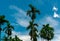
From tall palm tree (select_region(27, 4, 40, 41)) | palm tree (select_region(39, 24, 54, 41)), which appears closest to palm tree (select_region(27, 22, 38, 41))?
tall palm tree (select_region(27, 4, 40, 41))

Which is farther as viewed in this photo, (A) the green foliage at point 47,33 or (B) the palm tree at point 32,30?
(A) the green foliage at point 47,33

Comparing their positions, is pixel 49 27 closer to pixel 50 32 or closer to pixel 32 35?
pixel 50 32

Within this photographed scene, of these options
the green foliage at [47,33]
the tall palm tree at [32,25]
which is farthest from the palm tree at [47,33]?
the tall palm tree at [32,25]

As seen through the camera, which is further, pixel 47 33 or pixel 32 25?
pixel 47 33

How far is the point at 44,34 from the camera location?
362 ft

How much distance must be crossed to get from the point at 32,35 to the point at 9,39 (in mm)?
22984

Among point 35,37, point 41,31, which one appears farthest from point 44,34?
point 35,37

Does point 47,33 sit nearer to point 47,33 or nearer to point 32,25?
point 47,33

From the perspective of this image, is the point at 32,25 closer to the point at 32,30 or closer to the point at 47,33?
A: the point at 32,30

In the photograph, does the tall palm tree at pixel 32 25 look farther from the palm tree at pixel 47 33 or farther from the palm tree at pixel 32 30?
the palm tree at pixel 47 33

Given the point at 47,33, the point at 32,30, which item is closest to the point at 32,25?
the point at 32,30

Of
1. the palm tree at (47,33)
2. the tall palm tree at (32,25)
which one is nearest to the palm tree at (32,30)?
the tall palm tree at (32,25)

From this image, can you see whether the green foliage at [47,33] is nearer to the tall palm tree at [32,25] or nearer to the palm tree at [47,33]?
the palm tree at [47,33]

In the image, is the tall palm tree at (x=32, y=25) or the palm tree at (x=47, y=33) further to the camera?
the palm tree at (x=47, y=33)
